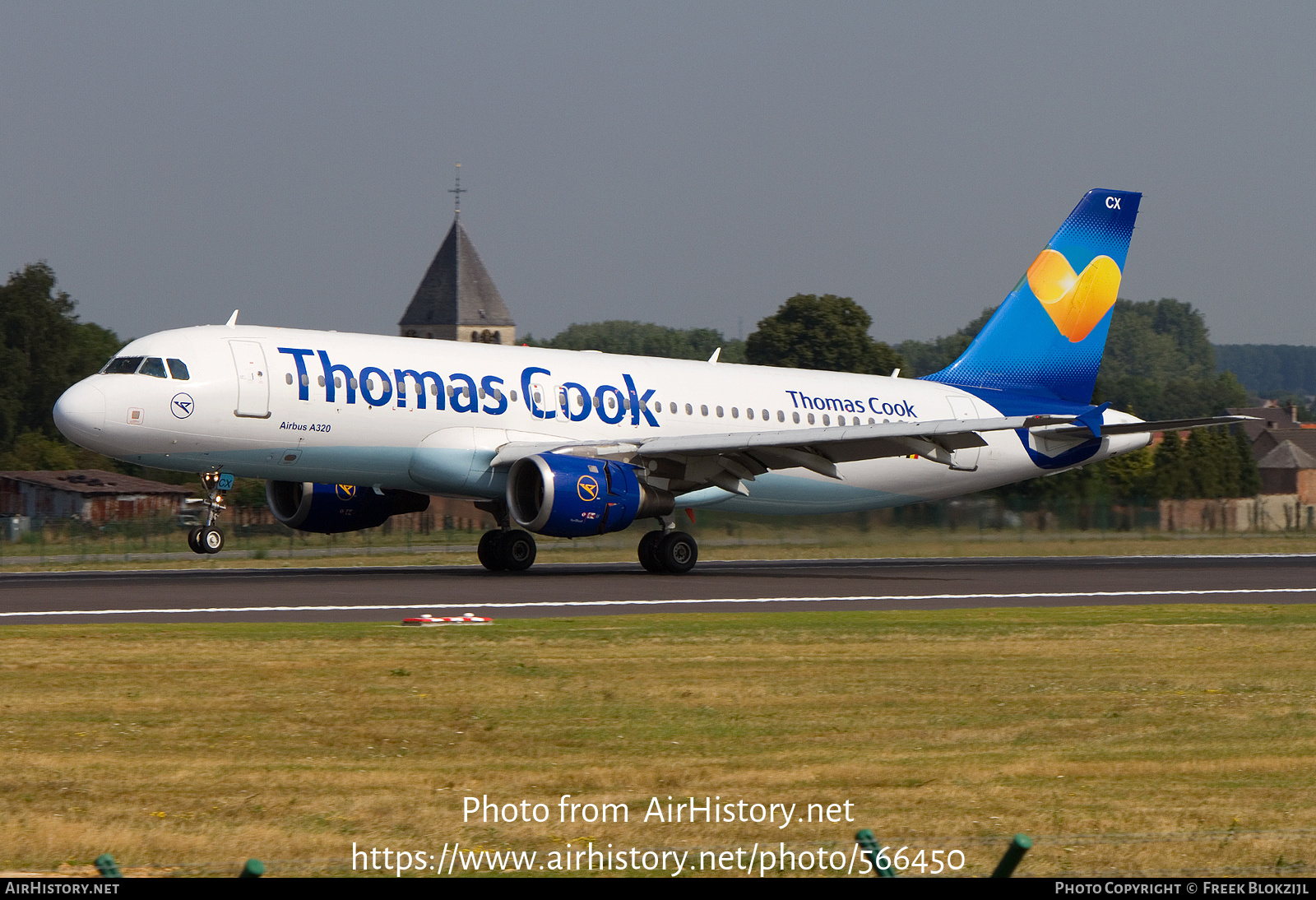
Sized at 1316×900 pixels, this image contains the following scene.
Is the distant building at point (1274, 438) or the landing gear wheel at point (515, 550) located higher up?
the distant building at point (1274, 438)

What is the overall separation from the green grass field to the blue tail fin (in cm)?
1777

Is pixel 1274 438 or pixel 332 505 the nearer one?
pixel 332 505

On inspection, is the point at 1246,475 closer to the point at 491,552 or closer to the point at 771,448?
the point at 771,448

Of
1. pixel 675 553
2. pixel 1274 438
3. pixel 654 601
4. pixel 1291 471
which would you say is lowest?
pixel 654 601

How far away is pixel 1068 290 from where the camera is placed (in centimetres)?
3631

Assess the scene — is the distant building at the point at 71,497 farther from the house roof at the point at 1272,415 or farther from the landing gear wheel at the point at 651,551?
the house roof at the point at 1272,415

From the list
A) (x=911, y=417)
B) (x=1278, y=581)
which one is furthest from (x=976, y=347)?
(x=1278, y=581)

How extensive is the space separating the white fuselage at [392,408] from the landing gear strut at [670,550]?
24.4 inches

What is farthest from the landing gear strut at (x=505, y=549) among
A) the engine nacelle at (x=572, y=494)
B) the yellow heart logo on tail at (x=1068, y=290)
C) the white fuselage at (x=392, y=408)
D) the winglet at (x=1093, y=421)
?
the yellow heart logo on tail at (x=1068, y=290)

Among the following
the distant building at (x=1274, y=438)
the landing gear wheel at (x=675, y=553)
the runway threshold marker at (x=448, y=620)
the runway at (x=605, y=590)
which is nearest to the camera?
the runway threshold marker at (x=448, y=620)

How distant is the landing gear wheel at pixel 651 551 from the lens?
1141 inches

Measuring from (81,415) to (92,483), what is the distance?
45.4 m

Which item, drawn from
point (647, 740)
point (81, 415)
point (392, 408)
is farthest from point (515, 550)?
point (647, 740)

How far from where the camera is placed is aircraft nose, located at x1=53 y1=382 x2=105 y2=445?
2459 centimetres
